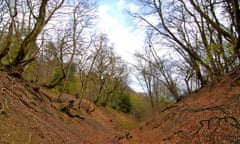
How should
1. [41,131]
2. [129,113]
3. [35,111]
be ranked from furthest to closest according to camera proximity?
[129,113], [35,111], [41,131]

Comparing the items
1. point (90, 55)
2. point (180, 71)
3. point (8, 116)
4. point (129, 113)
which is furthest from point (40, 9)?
point (129, 113)

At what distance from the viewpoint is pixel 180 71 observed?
29.1 meters

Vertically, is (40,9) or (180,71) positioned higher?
(40,9)

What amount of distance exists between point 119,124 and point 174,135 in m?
23.7

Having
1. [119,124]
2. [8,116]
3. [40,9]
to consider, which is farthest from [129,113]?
[8,116]

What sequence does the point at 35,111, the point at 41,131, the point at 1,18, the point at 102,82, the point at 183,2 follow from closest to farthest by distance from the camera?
1. the point at 41,131
2. the point at 35,111
3. the point at 1,18
4. the point at 183,2
5. the point at 102,82

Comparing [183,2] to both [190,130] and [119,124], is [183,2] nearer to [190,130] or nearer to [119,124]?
[190,130]

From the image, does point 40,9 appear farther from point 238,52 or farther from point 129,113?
point 129,113

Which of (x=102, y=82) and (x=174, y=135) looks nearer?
(x=174, y=135)

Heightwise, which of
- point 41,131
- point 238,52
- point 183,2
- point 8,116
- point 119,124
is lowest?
point 119,124

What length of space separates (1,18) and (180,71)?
19.3 metres

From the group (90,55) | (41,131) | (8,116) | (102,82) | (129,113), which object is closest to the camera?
(8,116)

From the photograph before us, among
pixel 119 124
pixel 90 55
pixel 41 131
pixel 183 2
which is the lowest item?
pixel 119 124

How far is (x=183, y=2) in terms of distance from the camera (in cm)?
1775
